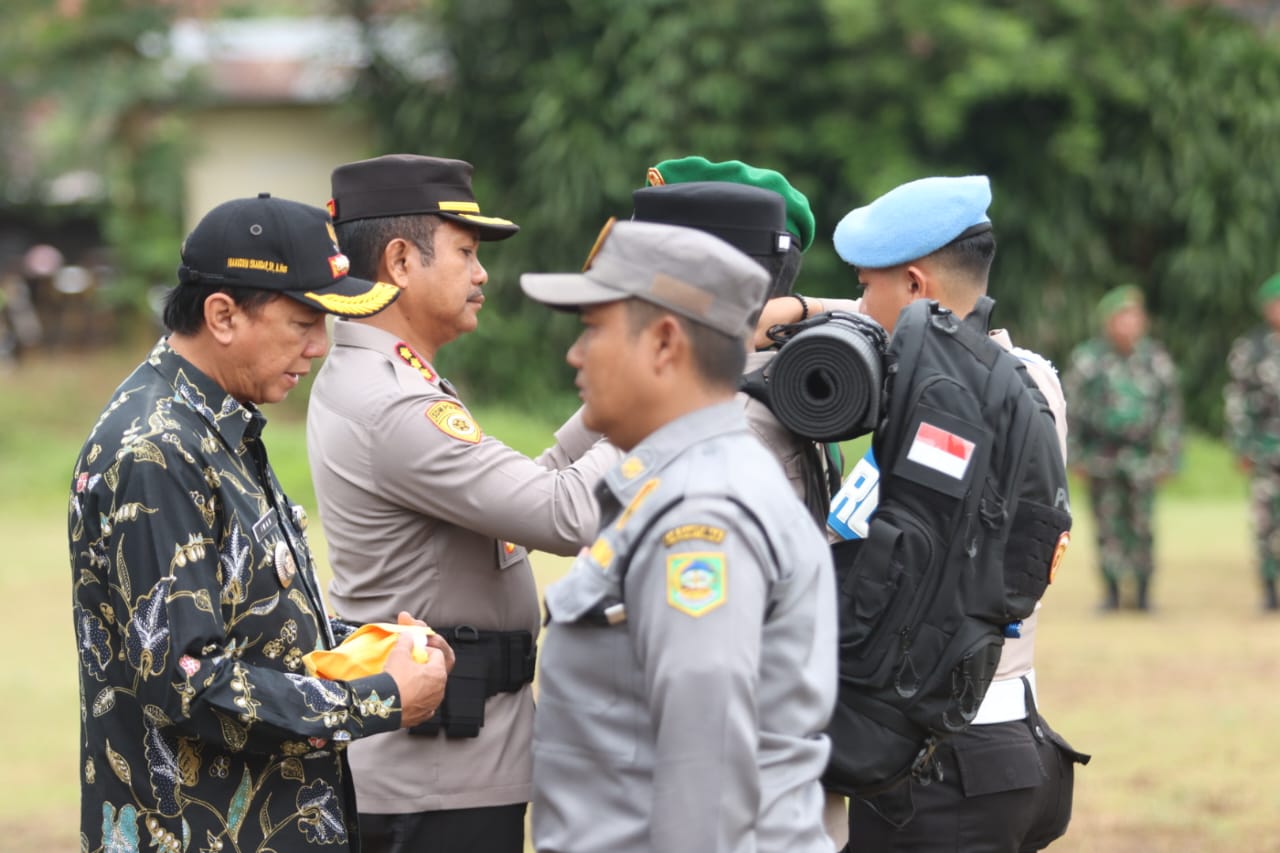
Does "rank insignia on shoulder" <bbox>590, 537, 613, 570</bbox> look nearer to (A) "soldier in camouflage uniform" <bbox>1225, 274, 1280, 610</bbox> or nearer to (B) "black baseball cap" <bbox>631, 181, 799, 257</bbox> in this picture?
(B) "black baseball cap" <bbox>631, 181, 799, 257</bbox>

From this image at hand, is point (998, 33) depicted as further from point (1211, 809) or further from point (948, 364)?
point (948, 364)

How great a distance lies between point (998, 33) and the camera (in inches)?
739

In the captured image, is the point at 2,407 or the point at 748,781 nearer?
the point at 748,781

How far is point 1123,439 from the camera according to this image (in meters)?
11.7

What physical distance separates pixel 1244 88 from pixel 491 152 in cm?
974

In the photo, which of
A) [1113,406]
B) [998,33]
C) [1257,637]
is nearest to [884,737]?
[1257,637]

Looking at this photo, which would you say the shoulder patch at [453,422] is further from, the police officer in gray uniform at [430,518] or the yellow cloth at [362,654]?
the yellow cloth at [362,654]

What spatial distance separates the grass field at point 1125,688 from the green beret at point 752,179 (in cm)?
368

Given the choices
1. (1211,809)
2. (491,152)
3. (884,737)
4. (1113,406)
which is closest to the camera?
(884,737)

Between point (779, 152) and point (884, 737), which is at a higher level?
point (884, 737)

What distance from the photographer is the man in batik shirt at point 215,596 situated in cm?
269

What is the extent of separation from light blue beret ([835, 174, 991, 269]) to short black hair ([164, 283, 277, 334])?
1191mm

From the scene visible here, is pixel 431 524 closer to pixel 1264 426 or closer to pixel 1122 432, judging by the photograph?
pixel 1122 432

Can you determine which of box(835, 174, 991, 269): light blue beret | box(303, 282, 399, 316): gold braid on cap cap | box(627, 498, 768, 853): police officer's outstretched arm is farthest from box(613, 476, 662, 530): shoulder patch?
box(835, 174, 991, 269): light blue beret
